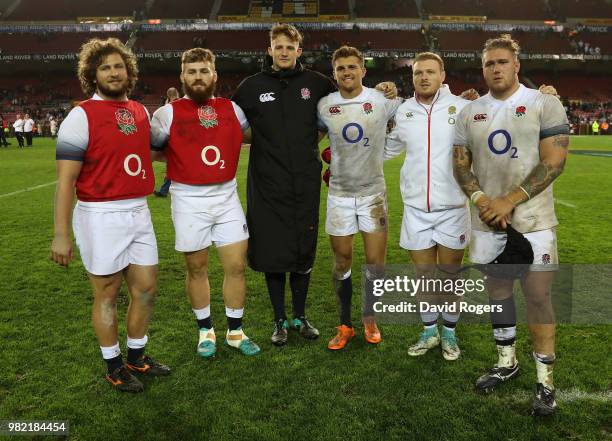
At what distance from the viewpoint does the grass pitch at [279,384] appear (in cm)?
269

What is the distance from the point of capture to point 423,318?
3691 millimetres

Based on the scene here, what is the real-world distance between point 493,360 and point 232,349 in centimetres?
187

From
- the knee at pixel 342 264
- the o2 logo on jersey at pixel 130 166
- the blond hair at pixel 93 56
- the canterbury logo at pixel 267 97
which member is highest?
the blond hair at pixel 93 56

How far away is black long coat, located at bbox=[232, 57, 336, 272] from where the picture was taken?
3609mm

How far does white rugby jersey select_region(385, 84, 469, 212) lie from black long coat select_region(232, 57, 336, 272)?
70cm

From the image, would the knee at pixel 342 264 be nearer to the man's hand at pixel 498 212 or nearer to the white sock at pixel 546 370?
the man's hand at pixel 498 212

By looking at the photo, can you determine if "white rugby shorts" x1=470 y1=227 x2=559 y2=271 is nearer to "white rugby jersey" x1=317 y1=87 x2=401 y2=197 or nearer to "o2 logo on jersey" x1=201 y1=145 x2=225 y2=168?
"white rugby jersey" x1=317 y1=87 x2=401 y2=197

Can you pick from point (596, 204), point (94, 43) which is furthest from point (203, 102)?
point (596, 204)

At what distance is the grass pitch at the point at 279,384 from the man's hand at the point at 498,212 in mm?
1058

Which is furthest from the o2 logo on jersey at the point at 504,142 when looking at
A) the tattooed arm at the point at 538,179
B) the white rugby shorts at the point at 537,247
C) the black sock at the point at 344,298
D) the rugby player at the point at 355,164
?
the black sock at the point at 344,298

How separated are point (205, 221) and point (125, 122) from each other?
2.84 ft

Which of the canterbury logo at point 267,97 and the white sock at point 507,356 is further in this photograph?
the canterbury logo at point 267,97

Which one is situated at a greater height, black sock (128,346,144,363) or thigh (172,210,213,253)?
thigh (172,210,213,253)

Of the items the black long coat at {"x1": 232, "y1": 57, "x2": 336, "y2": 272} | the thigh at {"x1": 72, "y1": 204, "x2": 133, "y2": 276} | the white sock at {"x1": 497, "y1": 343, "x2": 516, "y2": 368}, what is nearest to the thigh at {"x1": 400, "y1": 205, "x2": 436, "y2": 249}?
the black long coat at {"x1": 232, "y1": 57, "x2": 336, "y2": 272}
